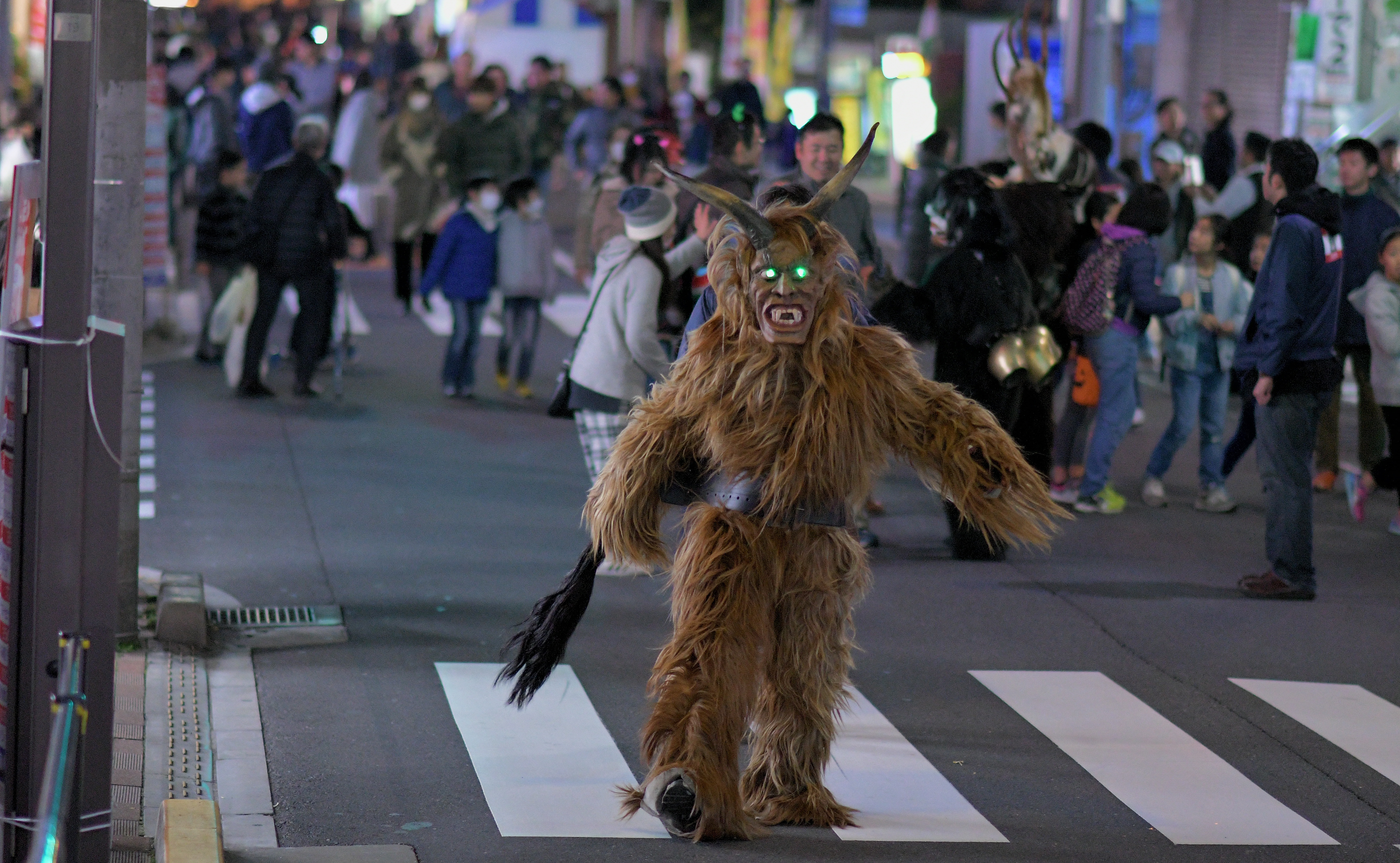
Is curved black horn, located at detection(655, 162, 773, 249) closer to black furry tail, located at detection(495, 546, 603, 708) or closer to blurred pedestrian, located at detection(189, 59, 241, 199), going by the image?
black furry tail, located at detection(495, 546, 603, 708)

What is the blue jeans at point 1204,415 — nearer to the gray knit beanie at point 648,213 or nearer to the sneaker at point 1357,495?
the sneaker at point 1357,495

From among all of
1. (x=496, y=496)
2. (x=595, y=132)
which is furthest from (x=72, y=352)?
(x=595, y=132)

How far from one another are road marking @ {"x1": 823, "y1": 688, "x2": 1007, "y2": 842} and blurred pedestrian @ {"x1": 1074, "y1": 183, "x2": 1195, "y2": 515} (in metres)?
4.29

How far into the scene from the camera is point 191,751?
6.21 m

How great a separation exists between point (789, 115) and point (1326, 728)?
18.9 m

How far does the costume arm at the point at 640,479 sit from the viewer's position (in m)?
5.52

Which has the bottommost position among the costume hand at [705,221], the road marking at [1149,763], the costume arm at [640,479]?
the road marking at [1149,763]

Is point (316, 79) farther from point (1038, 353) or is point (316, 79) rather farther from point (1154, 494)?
point (1038, 353)

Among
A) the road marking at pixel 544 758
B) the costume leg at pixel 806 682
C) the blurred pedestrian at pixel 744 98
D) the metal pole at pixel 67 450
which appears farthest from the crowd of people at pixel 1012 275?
the blurred pedestrian at pixel 744 98

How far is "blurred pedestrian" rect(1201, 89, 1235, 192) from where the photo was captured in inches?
685

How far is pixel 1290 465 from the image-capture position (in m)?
8.66

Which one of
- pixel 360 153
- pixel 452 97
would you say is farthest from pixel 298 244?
pixel 452 97

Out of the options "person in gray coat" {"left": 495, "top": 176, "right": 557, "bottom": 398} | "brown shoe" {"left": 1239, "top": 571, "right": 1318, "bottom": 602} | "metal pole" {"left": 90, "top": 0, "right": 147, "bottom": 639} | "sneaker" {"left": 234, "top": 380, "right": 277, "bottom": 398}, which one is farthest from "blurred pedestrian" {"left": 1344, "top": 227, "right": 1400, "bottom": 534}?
"sneaker" {"left": 234, "top": 380, "right": 277, "bottom": 398}

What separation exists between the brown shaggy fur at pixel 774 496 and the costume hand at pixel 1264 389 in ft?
11.2
